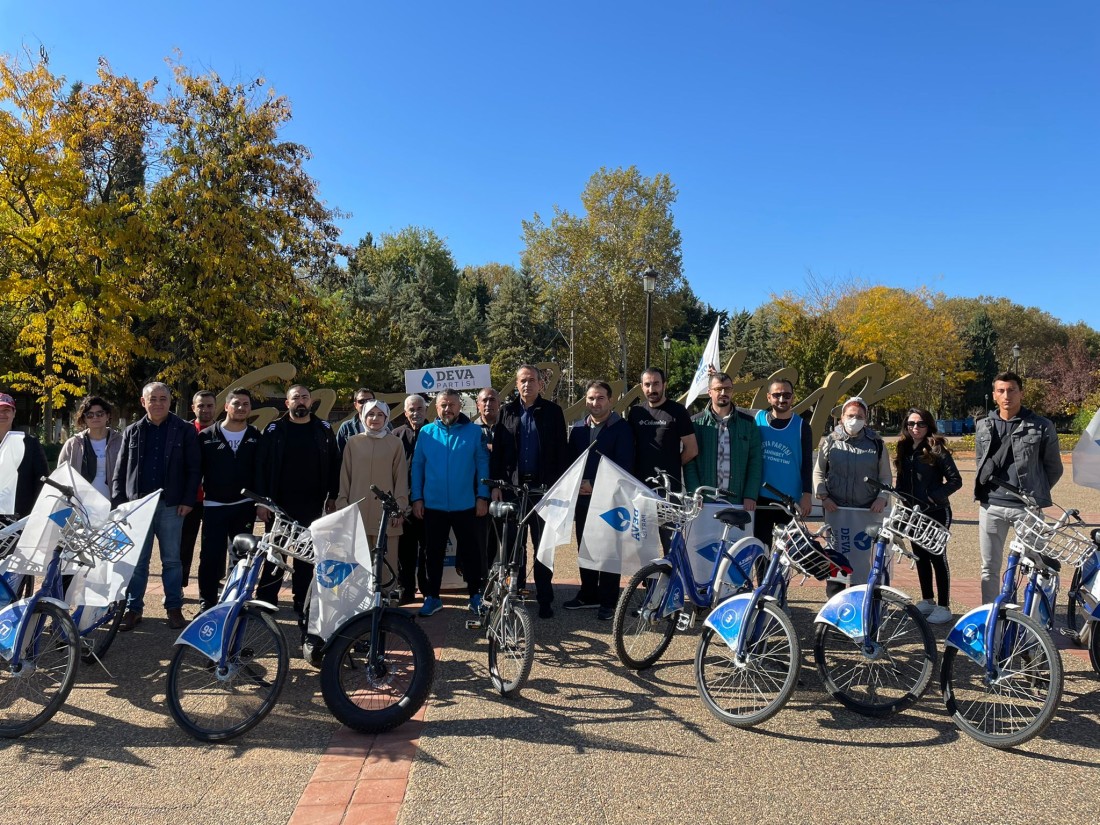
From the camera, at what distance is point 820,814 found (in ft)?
9.86

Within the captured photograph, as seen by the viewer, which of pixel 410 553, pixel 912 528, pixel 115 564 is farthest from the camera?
pixel 410 553

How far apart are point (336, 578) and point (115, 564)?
1496 mm

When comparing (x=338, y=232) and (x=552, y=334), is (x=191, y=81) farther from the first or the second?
(x=552, y=334)

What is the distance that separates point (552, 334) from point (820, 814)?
168 feet

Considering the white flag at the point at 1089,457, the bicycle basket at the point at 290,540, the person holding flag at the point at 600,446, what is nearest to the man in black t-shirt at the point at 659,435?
the person holding flag at the point at 600,446

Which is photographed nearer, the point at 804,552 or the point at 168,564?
the point at 804,552

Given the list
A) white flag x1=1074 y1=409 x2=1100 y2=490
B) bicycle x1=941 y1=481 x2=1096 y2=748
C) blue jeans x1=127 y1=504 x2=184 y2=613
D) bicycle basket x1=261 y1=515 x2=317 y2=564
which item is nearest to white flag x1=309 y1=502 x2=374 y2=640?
bicycle basket x1=261 y1=515 x2=317 y2=564

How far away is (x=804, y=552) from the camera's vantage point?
4168 mm

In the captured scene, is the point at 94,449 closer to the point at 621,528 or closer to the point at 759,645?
the point at 621,528

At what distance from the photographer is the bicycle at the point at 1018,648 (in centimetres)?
354

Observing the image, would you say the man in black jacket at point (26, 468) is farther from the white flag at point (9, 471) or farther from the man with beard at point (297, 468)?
the man with beard at point (297, 468)

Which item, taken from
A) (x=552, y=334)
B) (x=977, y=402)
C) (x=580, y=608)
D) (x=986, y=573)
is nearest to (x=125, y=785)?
(x=580, y=608)

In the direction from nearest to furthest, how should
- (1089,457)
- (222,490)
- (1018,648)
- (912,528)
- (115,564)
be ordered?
(1018,648) < (912,528) < (115,564) < (1089,457) < (222,490)

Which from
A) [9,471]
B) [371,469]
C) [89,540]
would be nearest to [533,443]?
[371,469]
